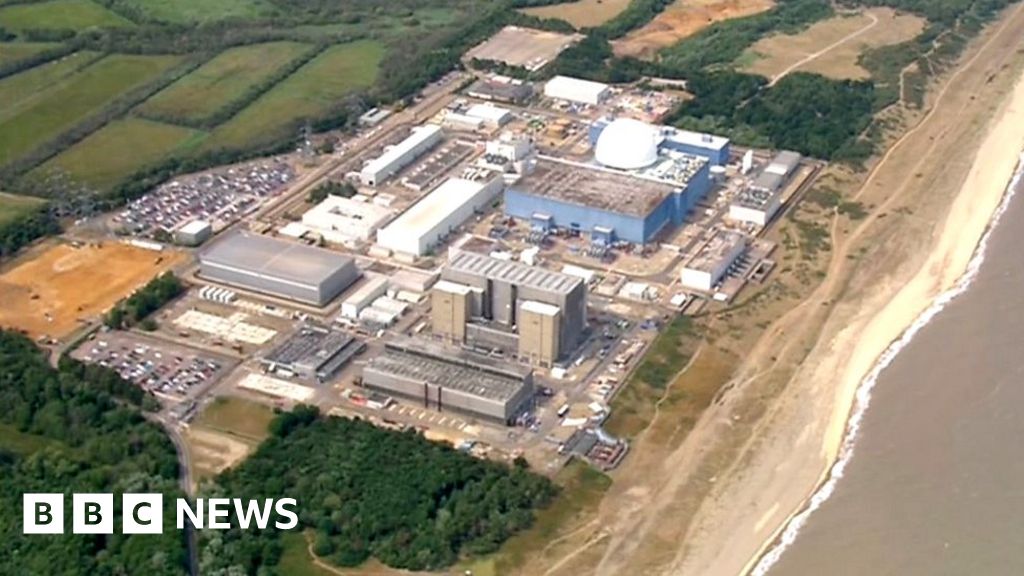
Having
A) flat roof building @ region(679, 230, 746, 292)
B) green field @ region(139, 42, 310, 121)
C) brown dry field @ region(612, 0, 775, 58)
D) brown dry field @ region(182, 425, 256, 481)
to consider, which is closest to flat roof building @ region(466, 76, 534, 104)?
brown dry field @ region(612, 0, 775, 58)

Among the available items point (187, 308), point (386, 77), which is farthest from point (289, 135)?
point (187, 308)

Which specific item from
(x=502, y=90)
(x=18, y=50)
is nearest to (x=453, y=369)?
(x=502, y=90)

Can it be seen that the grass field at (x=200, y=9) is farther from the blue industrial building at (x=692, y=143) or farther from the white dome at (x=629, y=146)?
the white dome at (x=629, y=146)

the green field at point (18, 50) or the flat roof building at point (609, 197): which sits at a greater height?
the flat roof building at point (609, 197)

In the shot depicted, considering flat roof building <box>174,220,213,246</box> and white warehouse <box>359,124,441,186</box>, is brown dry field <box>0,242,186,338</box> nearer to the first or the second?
flat roof building <box>174,220,213,246</box>

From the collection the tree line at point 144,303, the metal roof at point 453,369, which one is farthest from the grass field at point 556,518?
the tree line at point 144,303

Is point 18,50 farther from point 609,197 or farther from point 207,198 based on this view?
point 609,197
